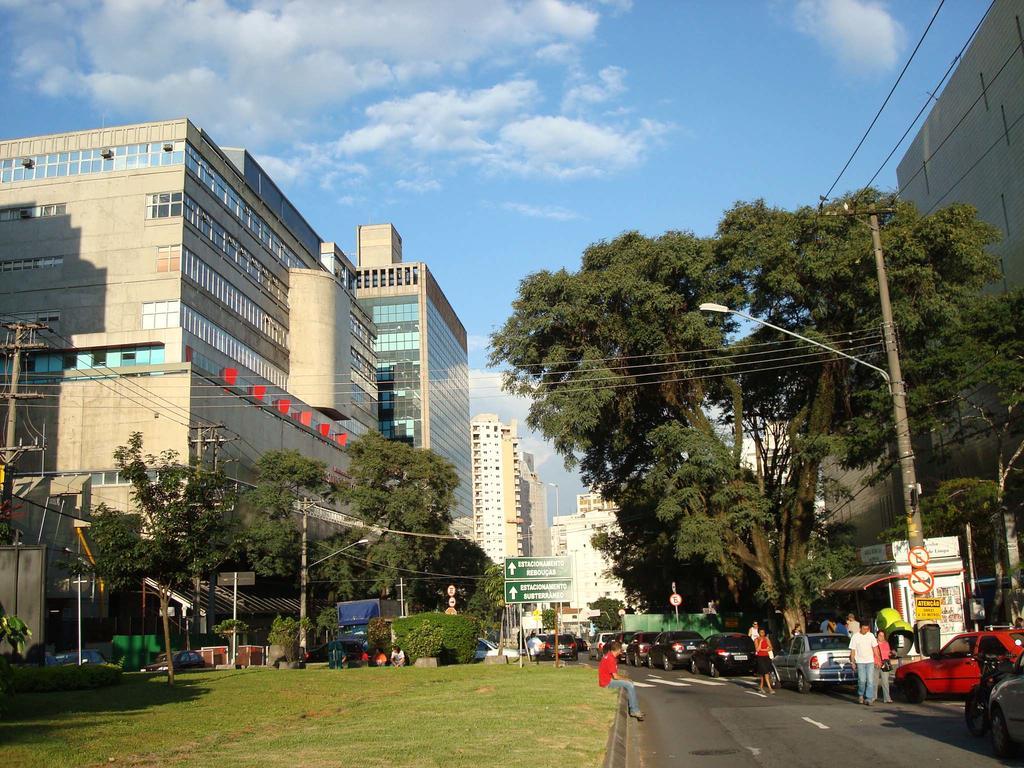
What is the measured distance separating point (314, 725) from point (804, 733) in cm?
733

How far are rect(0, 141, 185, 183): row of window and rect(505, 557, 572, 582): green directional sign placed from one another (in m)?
50.6

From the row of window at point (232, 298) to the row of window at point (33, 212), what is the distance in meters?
10.5

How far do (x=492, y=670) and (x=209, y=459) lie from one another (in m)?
36.1

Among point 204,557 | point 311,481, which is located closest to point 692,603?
point 311,481

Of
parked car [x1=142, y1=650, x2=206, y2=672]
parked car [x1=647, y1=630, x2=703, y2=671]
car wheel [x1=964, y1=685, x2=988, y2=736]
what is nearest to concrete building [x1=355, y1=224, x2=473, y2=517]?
parked car [x1=142, y1=650, x2=206, y2=672]

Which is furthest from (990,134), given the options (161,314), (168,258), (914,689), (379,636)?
(168,258)

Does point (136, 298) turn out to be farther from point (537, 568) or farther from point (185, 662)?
point (537, 568)

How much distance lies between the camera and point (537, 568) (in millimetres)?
32594

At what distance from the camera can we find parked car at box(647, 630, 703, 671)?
36219 mm

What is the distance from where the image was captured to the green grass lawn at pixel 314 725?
10719 mm

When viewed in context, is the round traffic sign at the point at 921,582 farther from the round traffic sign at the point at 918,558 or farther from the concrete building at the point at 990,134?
the concrete building at the point at 990,134

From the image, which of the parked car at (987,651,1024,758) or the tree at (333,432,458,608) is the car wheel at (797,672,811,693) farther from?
the tree at (333,432,458,608)

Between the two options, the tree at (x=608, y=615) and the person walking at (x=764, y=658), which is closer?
the person walking at (x=764, y=658)

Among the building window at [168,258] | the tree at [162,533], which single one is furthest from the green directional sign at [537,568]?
the building window at [168,258]
